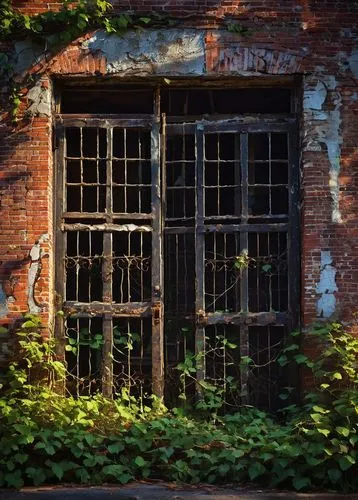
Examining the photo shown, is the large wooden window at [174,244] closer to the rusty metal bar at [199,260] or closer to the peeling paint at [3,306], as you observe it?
the rusty metal bar at [199,260]

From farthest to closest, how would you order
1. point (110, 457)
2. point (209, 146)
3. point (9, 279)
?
point (209, 146)
point (9, 279)
point (110, 457)

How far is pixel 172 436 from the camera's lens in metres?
6.75

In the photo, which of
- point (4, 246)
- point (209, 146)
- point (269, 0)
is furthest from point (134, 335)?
point (269, 0)

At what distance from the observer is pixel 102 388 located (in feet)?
24.3

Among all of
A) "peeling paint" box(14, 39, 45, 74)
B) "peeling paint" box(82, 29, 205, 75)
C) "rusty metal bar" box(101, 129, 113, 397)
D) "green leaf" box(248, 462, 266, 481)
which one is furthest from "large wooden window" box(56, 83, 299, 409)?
"green leaf" box(248, 462, 266, 481)

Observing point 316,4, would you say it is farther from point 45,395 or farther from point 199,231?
point 45,395

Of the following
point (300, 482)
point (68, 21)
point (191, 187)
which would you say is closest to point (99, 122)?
point (68, 21)

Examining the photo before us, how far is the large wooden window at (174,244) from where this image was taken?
24.6 feet

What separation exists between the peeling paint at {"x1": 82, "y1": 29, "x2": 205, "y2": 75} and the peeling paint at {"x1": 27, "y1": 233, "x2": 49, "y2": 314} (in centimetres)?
200

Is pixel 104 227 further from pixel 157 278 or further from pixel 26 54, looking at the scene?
pixel 26 54

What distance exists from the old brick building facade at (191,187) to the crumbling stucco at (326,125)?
0.01 meters

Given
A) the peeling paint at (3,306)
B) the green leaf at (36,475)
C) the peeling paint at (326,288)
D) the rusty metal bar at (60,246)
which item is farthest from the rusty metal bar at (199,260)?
the peeling paint at (3,306)

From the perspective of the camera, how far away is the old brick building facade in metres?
7.36

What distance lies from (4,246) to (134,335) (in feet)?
5.41
